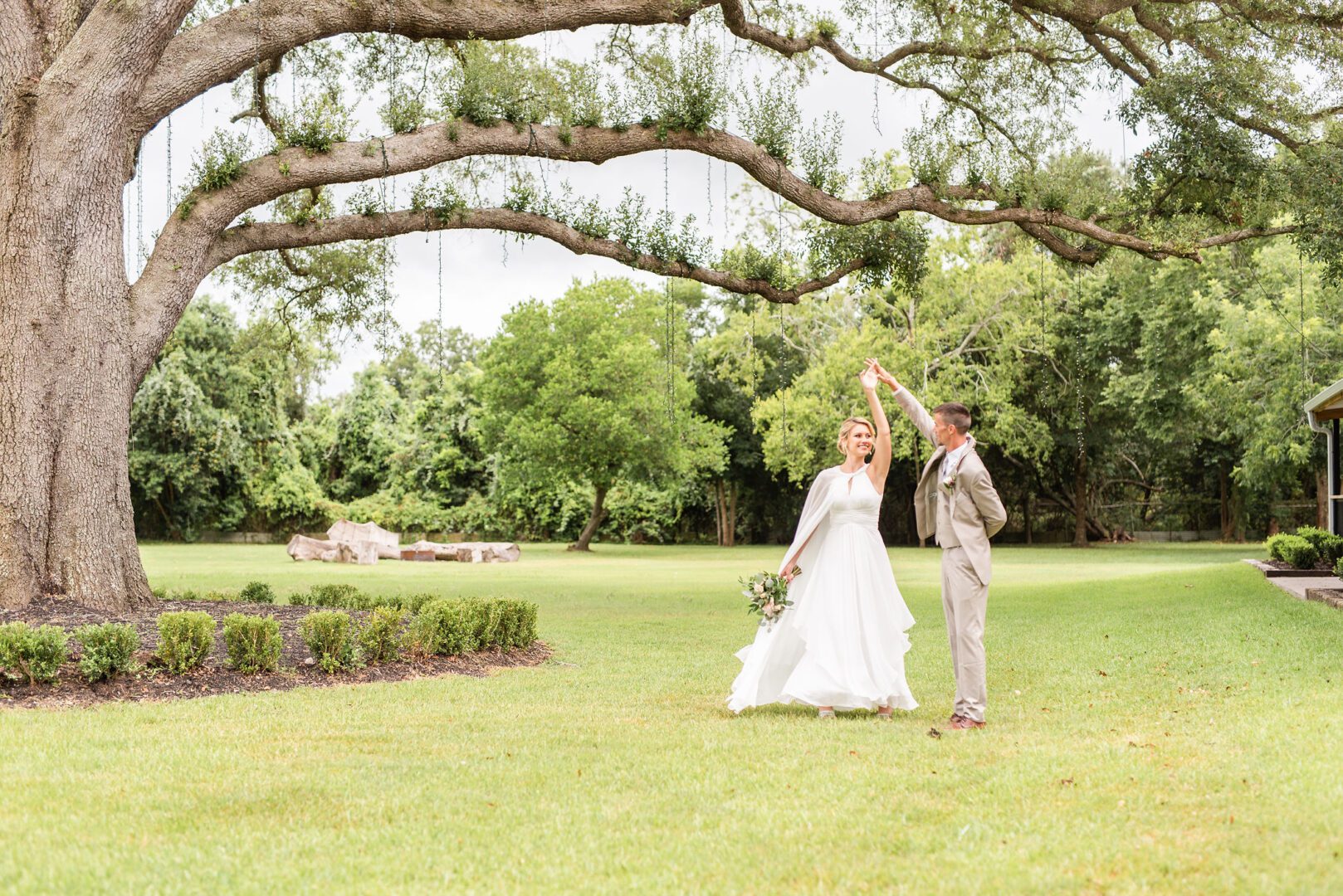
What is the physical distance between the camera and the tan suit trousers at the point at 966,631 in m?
7.43

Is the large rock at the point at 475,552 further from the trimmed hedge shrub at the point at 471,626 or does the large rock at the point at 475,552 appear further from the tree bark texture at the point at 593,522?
the trimmed hedge shrub at the point at 471,626

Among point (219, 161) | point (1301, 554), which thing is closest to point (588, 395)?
point (1301, 554)

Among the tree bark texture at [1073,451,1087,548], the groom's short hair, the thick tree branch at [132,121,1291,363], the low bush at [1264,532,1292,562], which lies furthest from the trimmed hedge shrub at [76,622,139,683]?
the tree bark texture at [1073,451,1087,548]

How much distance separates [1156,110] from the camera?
577 inches

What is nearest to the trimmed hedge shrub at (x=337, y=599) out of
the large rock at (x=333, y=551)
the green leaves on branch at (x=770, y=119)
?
the green leaves on branch at (x=770, y=119)

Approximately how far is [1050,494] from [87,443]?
44492 millimetres

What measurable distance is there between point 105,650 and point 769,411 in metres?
36.2

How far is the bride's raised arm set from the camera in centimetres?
770

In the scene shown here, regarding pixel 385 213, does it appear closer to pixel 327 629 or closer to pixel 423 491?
pixel 327 629

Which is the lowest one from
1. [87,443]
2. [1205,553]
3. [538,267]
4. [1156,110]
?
[1205,553]

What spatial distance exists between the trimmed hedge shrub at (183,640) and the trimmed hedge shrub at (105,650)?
257mm

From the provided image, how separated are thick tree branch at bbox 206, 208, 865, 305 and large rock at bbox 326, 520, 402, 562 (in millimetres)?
21108

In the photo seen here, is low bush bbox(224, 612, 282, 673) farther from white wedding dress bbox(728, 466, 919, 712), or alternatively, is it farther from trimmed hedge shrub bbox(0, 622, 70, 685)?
white wedding dress bbox(728, 466, 919, 712)

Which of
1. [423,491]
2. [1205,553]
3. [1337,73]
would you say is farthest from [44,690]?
[423,491]
